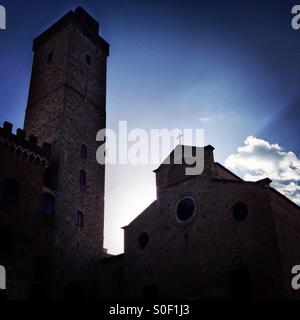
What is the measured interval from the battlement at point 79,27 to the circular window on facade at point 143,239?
17.4 metres

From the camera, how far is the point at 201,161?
22062 millimetres

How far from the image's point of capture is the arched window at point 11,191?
19578 mm

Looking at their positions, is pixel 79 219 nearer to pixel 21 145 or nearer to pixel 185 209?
pixel 21 145

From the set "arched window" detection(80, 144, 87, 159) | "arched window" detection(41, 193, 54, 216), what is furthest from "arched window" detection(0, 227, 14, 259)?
"arched window" detection(80, 144, 87, 159)

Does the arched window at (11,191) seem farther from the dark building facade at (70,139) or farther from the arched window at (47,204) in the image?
the arched window at (47,204)

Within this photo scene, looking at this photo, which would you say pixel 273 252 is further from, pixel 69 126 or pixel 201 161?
pixel 69 126

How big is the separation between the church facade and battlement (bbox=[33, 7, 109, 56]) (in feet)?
8.66

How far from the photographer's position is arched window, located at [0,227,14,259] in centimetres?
1864

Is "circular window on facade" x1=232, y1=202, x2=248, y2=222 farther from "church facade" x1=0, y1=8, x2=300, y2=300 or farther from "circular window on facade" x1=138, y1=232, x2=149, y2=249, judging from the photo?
"circular window on facade" x1=138, y1=232, x2=149, y2=249

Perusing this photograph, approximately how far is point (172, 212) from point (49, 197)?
24.6ft

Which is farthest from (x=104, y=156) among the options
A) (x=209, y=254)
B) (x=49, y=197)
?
(x=209, y=254)

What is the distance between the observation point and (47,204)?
22.3m

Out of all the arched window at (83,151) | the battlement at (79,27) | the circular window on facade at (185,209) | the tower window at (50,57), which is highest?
the battlement at (79,27)

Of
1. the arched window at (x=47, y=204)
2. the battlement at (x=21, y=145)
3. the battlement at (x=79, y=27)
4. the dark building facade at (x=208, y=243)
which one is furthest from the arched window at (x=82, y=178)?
the battlement at (x=79, y=27)
